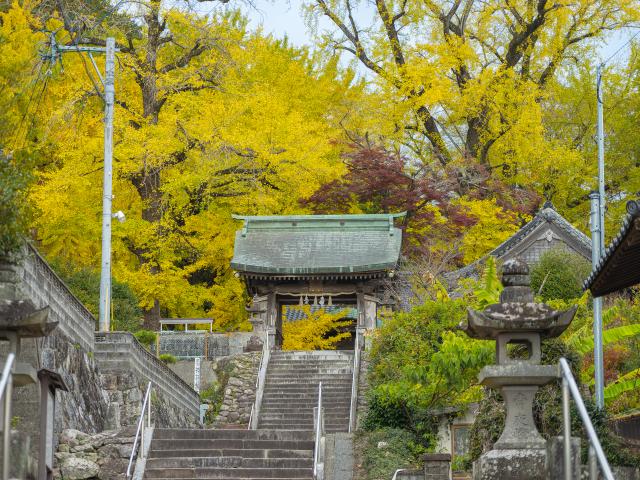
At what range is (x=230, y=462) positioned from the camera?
75.0 feet

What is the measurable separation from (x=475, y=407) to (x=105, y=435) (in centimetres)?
922

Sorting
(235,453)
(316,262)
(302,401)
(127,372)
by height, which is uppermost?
(316,262)

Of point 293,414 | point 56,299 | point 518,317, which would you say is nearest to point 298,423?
point 293,414

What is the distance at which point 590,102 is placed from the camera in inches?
1969

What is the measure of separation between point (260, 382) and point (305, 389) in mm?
1364

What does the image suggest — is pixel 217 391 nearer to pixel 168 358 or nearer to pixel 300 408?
pixel 168 358

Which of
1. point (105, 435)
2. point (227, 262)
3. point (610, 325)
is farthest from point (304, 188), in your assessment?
point (105, 435)

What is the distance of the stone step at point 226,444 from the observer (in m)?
23.7

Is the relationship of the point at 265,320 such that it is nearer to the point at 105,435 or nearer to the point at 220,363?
the point at 220,363

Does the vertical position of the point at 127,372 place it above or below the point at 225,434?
above

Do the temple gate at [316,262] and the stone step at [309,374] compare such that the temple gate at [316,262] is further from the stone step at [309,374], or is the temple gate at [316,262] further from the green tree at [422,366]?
the green tree at [422,366]

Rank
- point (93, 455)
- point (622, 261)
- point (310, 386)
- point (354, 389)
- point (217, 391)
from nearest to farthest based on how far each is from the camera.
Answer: point (622, 261)
point (93, 455)
point (354, 389)
point (310, 386)
point (217, 391)

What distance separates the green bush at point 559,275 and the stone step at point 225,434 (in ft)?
41.0

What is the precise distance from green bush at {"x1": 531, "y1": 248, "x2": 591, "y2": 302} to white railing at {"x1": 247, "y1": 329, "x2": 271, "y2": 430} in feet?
27.4
